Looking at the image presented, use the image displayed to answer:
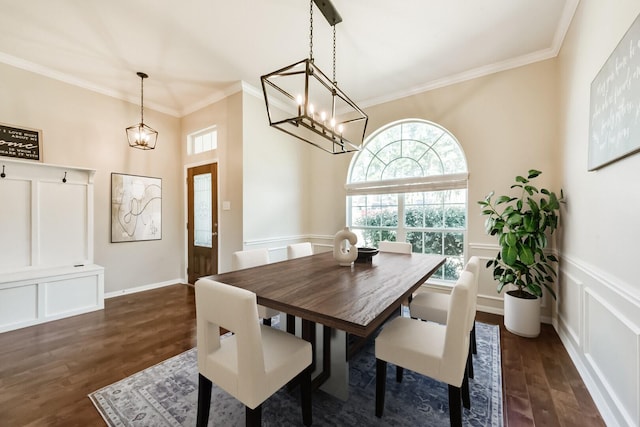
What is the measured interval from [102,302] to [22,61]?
3071mm

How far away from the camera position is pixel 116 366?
2.06 m

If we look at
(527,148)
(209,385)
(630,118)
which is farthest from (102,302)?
(527,148)

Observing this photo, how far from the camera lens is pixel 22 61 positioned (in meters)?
3.06

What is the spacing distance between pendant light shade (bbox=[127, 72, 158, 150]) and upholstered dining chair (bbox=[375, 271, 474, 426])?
398 cm

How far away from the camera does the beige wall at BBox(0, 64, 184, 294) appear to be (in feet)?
10.4

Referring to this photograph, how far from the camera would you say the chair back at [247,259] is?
7.42ft

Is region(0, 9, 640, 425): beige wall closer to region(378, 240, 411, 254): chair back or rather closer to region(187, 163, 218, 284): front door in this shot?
region(187, 163, 218, 284): front door

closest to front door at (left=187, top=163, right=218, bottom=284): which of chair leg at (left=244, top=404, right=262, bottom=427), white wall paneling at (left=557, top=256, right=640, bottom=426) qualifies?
chair leg at (left=244, top=404, right=262, bottom=427)

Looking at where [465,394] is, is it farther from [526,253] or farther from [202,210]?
[202,210]

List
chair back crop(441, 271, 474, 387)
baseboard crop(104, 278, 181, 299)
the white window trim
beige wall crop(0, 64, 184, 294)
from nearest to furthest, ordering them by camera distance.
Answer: chair back crop(441, 271, 474, 387), beige wall crop(0, 64, 184, 294), the white window trim, baseboard crop(104, 278, 181, 299)

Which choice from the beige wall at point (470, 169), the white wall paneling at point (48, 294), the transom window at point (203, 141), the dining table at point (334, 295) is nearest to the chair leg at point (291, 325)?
the dining table at point (334, 295)

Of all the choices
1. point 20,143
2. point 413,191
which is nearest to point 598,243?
point 413,191

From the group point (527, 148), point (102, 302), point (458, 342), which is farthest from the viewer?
point (102, 302)

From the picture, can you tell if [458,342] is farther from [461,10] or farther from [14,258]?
[14,258]
